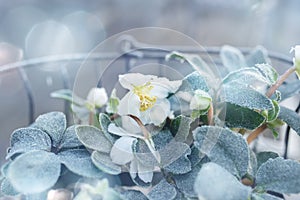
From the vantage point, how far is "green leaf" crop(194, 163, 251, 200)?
0.25m

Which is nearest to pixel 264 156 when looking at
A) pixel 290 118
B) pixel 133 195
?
pixel 290 118

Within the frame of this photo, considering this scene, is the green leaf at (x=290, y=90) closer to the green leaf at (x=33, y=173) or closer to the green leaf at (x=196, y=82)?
the green leaf at (x=196, y=82)

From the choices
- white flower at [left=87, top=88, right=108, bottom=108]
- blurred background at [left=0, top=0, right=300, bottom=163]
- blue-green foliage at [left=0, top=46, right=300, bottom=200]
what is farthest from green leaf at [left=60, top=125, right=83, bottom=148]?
blurred background at [left=0, top=0, right=300, bottom=163]

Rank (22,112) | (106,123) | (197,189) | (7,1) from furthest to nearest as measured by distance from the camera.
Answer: (7,1) < (22,112) < (106,123) < (197,189)

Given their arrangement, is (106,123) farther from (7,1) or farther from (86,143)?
(7,1)

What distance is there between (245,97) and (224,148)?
64 mm

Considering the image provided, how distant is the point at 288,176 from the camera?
29 centimetres

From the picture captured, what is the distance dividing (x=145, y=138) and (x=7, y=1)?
1.56 metres

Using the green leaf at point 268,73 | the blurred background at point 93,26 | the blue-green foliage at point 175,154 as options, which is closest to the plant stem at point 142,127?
the blue-green foliage at point 175,154

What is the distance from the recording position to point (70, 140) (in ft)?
1.14

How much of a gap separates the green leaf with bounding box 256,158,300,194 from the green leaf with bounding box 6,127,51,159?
0.18 metres

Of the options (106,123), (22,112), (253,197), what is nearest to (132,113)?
(106,123)

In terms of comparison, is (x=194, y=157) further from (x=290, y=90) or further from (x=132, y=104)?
(x=290, y=90)

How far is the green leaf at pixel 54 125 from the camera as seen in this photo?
1.14 ft
